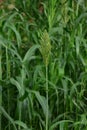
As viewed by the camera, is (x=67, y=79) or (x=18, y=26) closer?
(x=67, y=79)

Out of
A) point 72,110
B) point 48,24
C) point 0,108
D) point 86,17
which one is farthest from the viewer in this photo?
point 86,17

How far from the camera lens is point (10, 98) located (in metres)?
3.00

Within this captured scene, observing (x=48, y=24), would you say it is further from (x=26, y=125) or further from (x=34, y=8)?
(x=26, y=125)

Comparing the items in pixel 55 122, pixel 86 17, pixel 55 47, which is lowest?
pixel 55 122

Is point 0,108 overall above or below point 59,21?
below

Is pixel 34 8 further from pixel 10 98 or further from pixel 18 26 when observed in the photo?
pixel 10 98

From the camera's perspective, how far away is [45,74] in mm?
3004

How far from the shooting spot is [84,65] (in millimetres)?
3141

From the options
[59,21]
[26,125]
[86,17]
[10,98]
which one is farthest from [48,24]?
[26,125]

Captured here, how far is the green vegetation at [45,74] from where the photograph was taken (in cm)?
281

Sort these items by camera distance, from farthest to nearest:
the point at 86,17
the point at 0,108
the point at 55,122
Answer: the point at 86,17 → the point at 55,122 → the point at 0,108

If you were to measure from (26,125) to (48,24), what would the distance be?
85cm

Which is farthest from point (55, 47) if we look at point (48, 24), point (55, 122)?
point (55, 122)

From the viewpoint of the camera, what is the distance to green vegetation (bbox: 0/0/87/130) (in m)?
2.81
